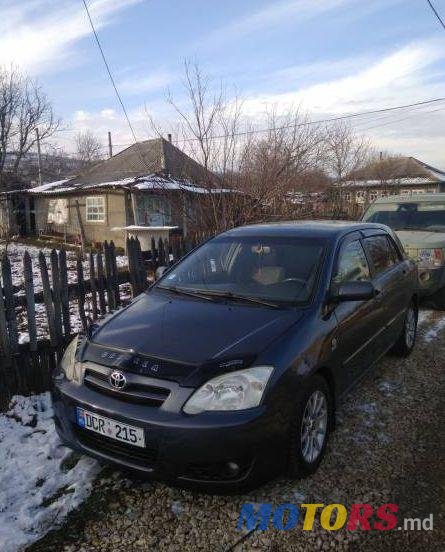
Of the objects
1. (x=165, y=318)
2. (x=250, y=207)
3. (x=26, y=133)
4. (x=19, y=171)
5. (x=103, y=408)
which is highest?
(x=26, y=133)

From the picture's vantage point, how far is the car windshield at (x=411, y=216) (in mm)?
7492

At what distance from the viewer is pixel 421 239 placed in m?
6.94

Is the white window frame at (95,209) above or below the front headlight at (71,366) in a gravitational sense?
above

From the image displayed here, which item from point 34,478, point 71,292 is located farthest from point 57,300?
point 34,478

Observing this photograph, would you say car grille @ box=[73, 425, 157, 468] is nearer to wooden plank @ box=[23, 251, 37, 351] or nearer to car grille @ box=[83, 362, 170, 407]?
car grille @ box=[83, 362, 170, 407]

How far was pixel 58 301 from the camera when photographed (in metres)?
4.26

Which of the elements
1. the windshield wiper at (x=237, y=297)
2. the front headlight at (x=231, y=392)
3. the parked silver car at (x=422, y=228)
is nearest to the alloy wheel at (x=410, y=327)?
the parked silver car at (x=422, y=228)

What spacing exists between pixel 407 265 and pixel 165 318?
3.22 meters

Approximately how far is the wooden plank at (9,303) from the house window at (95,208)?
59.7 ft

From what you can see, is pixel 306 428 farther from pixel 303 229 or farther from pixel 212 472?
Answer: pixel 303 229

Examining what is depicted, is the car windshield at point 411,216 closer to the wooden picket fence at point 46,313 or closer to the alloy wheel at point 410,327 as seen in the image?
the alloy wheel at point 410,327

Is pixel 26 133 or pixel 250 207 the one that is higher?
pixel 26 133

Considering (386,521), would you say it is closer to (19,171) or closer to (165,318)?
(165,318)

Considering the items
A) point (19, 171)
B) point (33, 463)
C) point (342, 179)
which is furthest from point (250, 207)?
point (19, 171)
